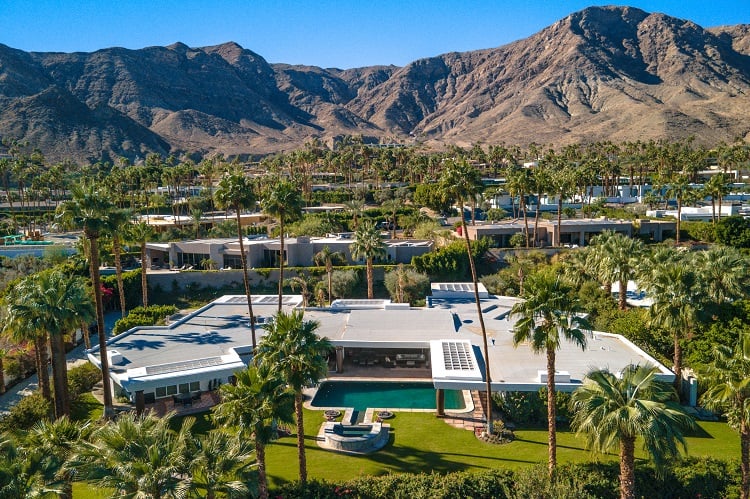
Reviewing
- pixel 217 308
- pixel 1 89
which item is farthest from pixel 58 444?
pixel 1 89

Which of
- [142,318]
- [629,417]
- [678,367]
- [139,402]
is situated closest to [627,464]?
[629,417]

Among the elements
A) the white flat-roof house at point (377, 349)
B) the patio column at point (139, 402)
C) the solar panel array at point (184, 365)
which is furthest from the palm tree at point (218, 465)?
the solar panel array at point (184, 365)

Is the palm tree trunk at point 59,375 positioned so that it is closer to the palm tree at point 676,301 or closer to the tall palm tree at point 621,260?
the palm tree at point 676,301

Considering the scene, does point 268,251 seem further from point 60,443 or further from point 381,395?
point 60,443

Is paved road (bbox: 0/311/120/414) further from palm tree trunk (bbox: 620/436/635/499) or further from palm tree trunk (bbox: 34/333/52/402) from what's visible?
palm tree trunk (bbox: 620/436/635/499)

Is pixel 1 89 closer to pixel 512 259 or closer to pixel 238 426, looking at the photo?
pixel 512 259

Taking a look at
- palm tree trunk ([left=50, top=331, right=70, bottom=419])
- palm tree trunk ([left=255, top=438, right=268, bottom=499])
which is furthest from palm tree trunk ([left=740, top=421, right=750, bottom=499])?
palm tree trunk ([left=50, top=331, right=70, bottom=419])
